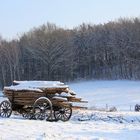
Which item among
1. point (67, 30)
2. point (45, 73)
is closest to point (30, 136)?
point (45, 73)

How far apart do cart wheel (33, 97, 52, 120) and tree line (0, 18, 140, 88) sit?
6474cm

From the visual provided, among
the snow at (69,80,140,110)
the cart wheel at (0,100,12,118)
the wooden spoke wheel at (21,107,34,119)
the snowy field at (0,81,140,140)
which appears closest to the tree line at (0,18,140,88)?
the snow at (69,80,140,110)

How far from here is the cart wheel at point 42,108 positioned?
19.9 m

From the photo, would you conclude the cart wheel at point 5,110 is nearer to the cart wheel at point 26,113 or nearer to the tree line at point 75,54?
the cart wheel at point 26,113

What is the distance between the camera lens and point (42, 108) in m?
19.8

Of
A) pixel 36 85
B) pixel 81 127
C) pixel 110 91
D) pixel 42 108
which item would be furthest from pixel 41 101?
pixel 110 91

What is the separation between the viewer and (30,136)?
12.0 metres

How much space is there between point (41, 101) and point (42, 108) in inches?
15.5

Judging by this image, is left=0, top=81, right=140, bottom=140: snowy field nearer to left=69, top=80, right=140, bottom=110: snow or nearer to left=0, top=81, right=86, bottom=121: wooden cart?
left=0, top=81, right=86, bottom=121: wooden cart

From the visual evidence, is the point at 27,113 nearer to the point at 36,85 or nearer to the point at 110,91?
the point at 36,85

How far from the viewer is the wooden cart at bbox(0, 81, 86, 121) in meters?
20.0

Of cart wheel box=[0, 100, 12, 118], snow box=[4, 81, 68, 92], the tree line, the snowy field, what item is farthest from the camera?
the tree line

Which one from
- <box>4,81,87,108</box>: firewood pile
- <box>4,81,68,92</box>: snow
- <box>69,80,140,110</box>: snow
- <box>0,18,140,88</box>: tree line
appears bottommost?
<box>69,80,140,110</box>: snow

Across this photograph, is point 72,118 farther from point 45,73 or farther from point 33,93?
point 45,73
